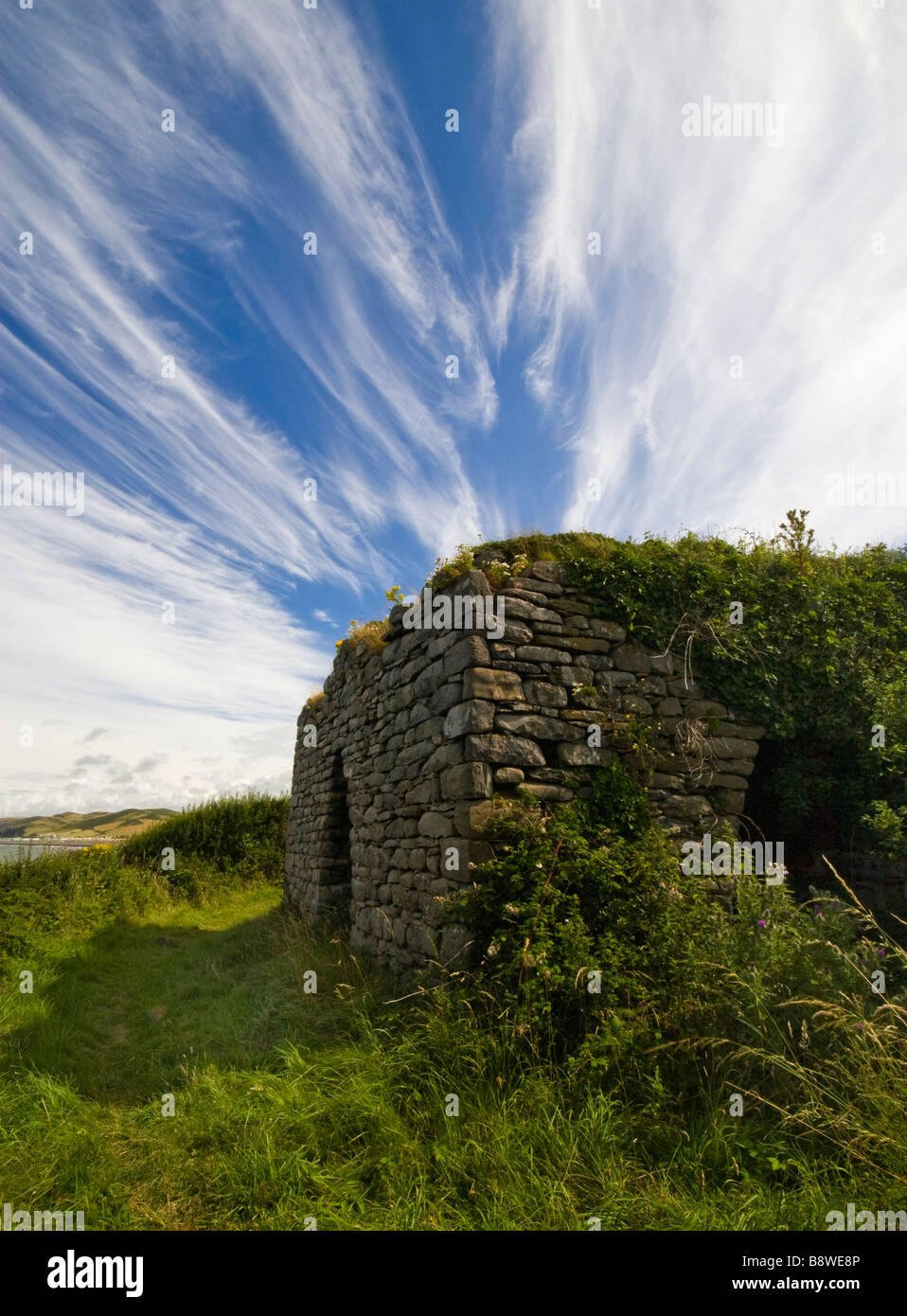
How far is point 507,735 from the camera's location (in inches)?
189

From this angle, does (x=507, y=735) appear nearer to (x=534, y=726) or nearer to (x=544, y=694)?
(x=534, y=726)

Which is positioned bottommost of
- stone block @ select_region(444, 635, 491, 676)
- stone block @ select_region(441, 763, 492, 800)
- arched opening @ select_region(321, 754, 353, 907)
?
arched opening @ select_region(321, 754, 353, 907)

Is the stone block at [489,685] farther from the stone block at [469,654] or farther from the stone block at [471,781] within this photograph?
the stone block at [471,781]

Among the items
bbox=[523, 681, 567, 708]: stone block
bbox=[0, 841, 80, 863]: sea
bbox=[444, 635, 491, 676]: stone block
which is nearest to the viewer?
bbox=[444, 635, 491, 676]: stone block

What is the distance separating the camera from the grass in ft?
9.11

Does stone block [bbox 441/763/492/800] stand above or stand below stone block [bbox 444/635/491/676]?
below

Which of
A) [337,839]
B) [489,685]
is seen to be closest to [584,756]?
[489,685]

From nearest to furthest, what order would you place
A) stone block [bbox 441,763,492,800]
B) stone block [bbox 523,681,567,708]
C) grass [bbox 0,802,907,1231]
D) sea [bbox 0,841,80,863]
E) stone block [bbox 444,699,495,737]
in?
grass [bbox 0,802,907,1231] < stone block [bbox 441,763,492,800] < stone block [bbox 444,699,495,737] < stone block [bbox 523,681,567,708] < sea [bbox 0,841,80,863]

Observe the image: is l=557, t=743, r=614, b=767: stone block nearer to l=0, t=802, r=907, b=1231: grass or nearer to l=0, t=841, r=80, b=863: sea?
l=0, t=802, r=907, b=1231: grass

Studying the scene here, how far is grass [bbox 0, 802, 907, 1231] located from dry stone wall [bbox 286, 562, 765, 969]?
3.14ft

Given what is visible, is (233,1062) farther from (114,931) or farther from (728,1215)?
(114,931)

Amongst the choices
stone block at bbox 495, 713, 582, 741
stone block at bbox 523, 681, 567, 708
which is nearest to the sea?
stone block at bbox 495, 713, 582, 741

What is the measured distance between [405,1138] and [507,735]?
2.46 meters
